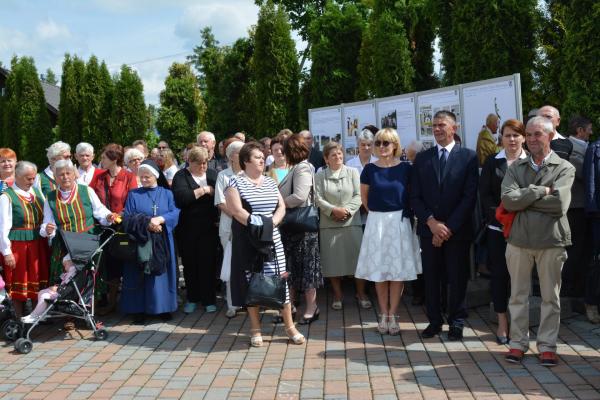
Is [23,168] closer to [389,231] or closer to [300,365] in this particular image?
[300,365]

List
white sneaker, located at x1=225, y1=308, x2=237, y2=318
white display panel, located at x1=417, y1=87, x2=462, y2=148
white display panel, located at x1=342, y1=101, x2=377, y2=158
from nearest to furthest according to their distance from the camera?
white sneaker, located at x1=225, y1=308, x2=237, y2=318 → white display panel, located at x1=417, y1=87, x2=462, y2=148 → white display panel, located at x1=342, y1=101, x2=377, y2=158

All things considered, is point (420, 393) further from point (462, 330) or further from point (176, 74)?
point (176, 74)

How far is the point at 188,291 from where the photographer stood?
307 inches

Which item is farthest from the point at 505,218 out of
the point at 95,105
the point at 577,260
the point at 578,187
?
the point at 95,105

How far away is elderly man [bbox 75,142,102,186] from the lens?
7906 mm

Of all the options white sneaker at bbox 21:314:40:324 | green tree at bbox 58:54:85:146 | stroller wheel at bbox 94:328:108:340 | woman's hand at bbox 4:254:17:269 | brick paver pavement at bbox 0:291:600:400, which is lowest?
brick paver pavement at bbox 0:291:600:400

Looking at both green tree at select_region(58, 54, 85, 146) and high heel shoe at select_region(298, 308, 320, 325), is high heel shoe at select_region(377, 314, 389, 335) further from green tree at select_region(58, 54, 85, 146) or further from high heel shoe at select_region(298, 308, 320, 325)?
green tree at select_region(58, 54, 85, 146)

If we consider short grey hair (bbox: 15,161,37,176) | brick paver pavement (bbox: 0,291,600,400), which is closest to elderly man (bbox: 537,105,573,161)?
brick paver pavement (bbox: 0,291,600,400)

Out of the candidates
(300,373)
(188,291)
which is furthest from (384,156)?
(188,291)

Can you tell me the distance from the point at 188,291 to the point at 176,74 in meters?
28.0

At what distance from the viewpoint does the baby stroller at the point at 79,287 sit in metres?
6.46

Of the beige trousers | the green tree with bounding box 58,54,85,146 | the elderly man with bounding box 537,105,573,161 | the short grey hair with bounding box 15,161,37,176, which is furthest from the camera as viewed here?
the green tree with bounding box 58,54,85,146

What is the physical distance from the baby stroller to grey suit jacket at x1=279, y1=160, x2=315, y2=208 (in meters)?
1.89

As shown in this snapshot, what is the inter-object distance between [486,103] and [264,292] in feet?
13.0
